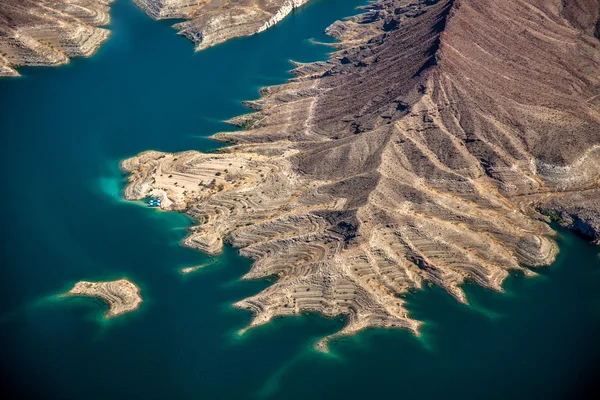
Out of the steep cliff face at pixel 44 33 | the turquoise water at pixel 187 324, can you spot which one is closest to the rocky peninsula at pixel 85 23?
the steep cliff face at pixel 44 33

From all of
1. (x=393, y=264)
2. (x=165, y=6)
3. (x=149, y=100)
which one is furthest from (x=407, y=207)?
(x=165, y=6)

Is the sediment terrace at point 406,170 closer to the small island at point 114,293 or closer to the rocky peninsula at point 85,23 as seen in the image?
the small island at point 114,293

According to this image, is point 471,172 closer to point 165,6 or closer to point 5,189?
point 5,189

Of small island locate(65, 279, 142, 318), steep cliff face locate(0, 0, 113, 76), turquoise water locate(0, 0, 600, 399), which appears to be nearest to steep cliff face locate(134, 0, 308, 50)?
steep cliff face locate(0, 0, 113, 76)

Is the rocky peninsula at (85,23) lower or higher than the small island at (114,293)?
higher

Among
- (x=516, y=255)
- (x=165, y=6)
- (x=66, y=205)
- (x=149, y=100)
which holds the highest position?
(x=165, y=6)

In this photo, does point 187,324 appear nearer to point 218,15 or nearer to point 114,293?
point 114,293

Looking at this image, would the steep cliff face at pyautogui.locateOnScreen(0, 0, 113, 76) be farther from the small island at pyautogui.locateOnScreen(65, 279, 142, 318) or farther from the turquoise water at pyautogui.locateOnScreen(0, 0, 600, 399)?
the small island at pyautogui.locateOnScreen(65, 279, 142, 318)
